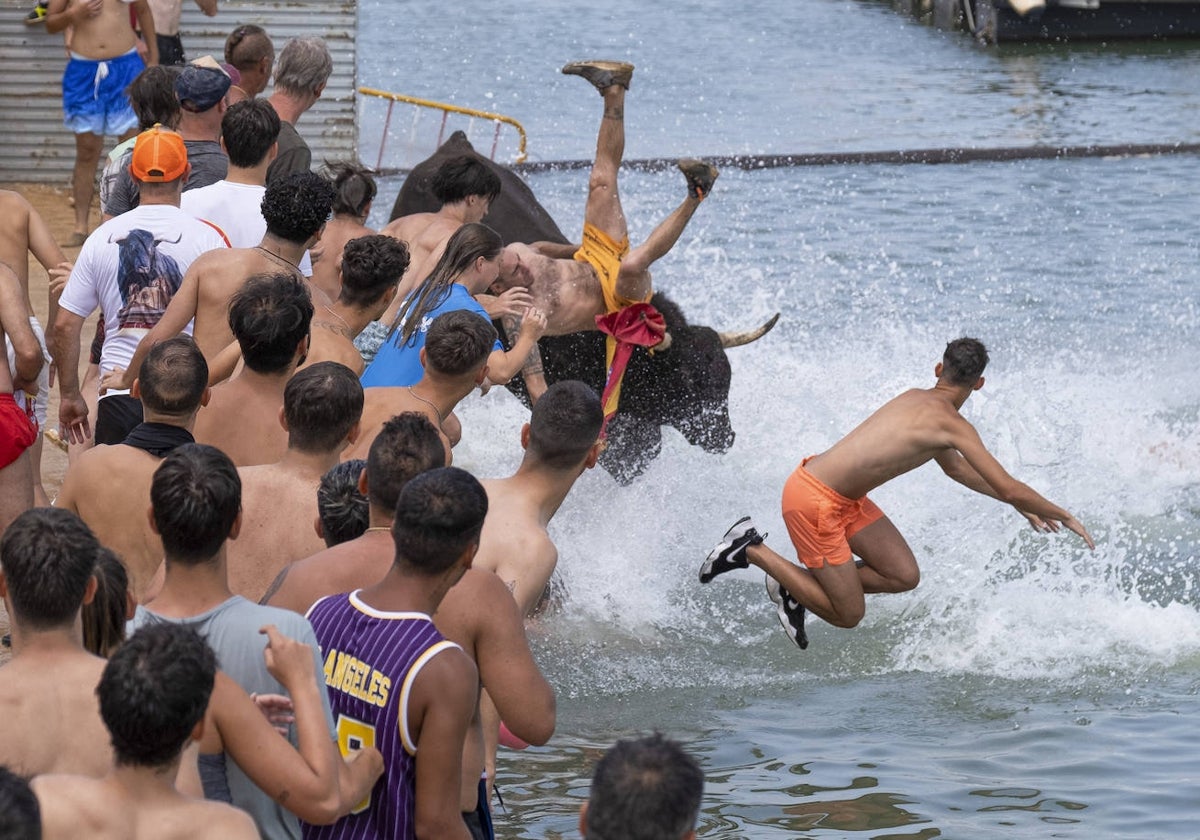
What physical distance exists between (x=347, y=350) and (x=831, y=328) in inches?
358

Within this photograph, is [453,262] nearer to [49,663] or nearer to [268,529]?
[268,529]

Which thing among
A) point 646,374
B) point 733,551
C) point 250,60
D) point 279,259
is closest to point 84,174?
A: point 250,60

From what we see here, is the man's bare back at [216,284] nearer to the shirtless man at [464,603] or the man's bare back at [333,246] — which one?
the man's bare back at [333,246]

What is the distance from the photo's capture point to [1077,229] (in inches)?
720

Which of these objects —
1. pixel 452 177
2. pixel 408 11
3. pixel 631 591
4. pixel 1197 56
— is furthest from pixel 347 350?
pixel 408 11

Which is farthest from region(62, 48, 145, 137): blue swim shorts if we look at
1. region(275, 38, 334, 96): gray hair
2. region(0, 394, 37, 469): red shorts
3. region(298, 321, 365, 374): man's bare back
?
region(298, 321, 365, 374): man's bare back

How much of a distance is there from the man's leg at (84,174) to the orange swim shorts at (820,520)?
6.70 metres

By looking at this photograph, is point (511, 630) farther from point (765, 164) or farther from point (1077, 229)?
point (765, 164)

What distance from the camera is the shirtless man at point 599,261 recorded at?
26.7 ft

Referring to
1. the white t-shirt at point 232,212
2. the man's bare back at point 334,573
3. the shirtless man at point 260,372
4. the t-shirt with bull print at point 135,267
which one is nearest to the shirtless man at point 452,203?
the white t-shirt at point 232,212

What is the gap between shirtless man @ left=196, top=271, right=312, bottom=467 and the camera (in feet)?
16.7

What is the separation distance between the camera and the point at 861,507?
7699 millimetres

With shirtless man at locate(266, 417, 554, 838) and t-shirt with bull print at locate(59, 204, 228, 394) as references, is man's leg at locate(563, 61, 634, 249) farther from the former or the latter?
shirtless man at locate(266, 417, 554, 838)

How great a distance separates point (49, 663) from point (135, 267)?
301 centimetres
